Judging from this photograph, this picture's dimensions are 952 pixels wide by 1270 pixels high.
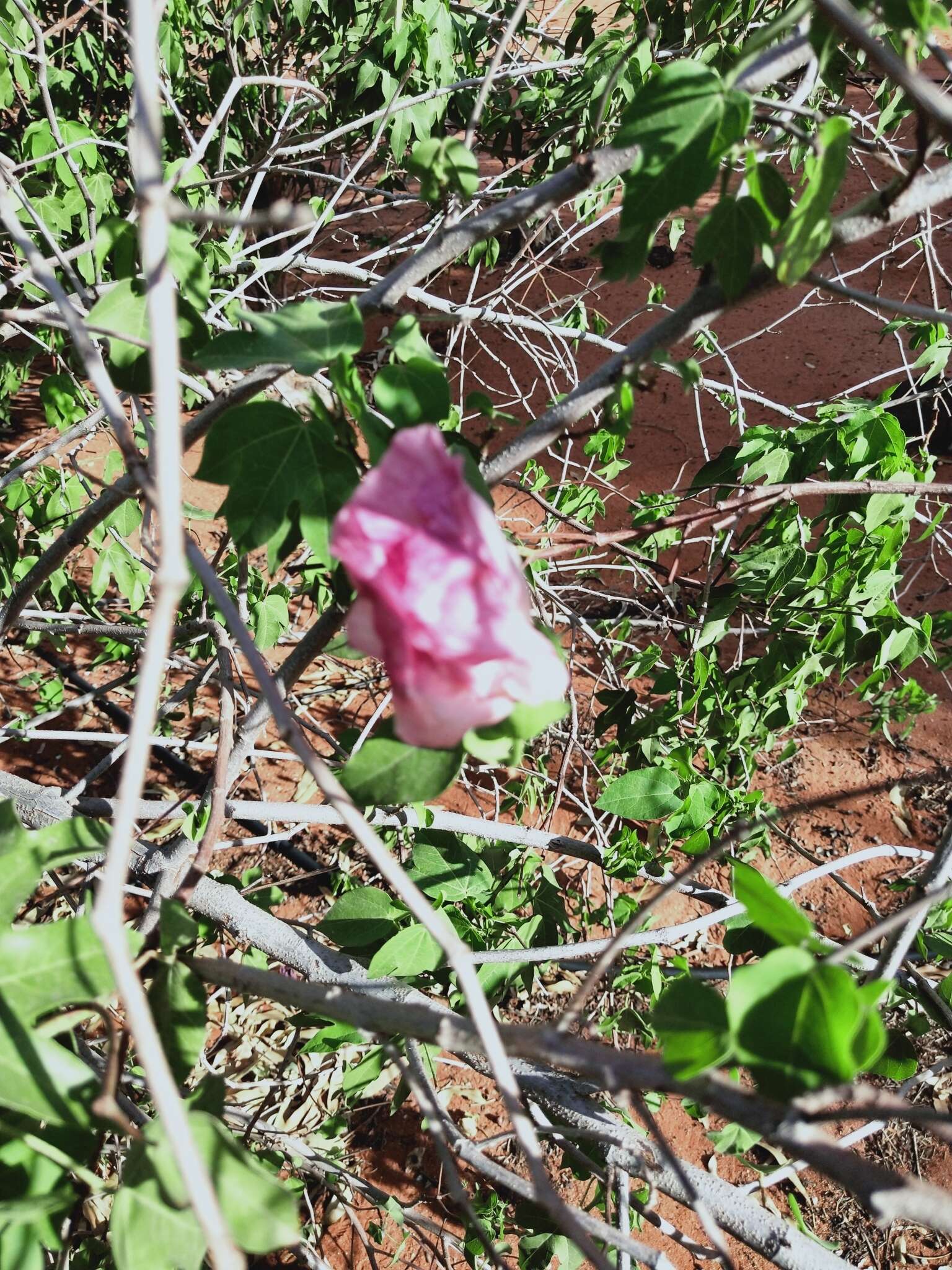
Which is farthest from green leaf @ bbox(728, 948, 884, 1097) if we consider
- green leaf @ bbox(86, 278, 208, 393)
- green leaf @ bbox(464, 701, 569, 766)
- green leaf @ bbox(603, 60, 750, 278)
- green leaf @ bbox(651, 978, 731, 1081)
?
green leaf @ bbox(86, 278, 208, 393)

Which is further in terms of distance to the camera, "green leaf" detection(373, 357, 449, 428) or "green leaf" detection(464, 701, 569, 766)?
"green leaf" detection(373, 357, 449, 428)

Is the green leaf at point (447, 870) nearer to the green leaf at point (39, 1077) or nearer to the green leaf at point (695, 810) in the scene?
the green leaf at point (695, 810)

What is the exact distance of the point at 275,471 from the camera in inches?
25.5

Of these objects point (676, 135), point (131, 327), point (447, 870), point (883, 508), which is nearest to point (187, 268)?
point (131, 327)

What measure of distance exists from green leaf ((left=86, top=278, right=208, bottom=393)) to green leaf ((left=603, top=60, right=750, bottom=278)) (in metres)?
0.36

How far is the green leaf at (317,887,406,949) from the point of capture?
108 cm

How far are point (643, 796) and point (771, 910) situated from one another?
2.51ft

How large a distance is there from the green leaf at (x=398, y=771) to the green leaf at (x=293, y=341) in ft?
0.86

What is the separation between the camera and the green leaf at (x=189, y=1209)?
500 millimetres

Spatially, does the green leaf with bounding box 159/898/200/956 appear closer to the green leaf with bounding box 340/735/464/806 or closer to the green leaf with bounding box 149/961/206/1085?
the green leaf with bounding box 149/961/206/1085

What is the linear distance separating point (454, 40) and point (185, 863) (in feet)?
8.47

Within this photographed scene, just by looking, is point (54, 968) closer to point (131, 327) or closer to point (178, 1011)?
point (178, 1011)

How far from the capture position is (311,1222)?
1.52 metres

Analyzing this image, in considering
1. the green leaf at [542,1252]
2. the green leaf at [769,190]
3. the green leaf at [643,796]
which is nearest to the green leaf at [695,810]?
the green leaf at [643,796]
